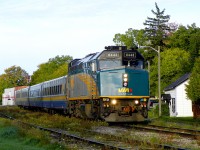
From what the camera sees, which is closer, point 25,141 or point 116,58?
point 25,141

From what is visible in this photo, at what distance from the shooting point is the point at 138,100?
24781 mm

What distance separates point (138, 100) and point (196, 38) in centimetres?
5459

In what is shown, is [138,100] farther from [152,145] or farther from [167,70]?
[167,70]

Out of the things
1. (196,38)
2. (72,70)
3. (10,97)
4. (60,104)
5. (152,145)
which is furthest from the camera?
(10,97)

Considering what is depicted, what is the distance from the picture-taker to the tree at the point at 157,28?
92625 mm

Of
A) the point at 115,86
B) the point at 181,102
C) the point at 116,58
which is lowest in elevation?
the point at 181,102

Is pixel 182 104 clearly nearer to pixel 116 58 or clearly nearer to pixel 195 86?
pixel 195 86

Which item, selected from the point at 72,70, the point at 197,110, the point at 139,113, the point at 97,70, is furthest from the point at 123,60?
A: the point at 197,110

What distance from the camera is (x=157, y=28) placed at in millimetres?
95438

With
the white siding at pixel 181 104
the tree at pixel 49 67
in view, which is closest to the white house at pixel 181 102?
the white siding at pixel 181 104

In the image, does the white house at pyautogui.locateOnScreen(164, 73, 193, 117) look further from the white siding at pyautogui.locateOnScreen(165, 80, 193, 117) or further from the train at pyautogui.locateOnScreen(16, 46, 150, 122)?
the train at pyautogui.locateOnScreen(16, 46, 150, 122)

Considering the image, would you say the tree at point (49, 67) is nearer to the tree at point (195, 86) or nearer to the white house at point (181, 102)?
the white house at point (181, 102)

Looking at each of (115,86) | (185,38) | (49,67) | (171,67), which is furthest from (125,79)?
(49,67)

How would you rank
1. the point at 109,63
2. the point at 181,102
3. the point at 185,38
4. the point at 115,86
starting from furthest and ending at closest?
the point at 185,38 → the point at 181,102 → the point at 109,63 → the point at 115,86
